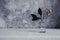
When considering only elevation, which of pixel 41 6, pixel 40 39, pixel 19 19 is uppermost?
pixel 41 6

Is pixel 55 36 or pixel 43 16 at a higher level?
pixel 43 16

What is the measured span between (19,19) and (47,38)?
570 mm

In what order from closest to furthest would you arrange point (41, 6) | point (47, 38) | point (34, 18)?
point (47, 38) → point (34, 18) → point (41, 6)

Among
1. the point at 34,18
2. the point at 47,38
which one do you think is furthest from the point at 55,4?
the point at 47,38

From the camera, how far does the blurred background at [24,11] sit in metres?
1.84

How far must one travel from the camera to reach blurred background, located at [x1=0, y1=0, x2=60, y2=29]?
1838 mm

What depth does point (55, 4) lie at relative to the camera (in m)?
1.84

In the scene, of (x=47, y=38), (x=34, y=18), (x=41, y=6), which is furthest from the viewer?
(x=41, y=6)

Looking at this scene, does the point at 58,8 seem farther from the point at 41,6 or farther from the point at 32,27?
the point at 32,27

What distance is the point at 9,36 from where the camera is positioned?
141cm

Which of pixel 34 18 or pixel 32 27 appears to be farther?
pixel 32 27

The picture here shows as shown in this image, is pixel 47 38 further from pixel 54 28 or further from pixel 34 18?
pixel 54 28

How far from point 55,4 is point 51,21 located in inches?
7.7

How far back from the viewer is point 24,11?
1.84 meters
